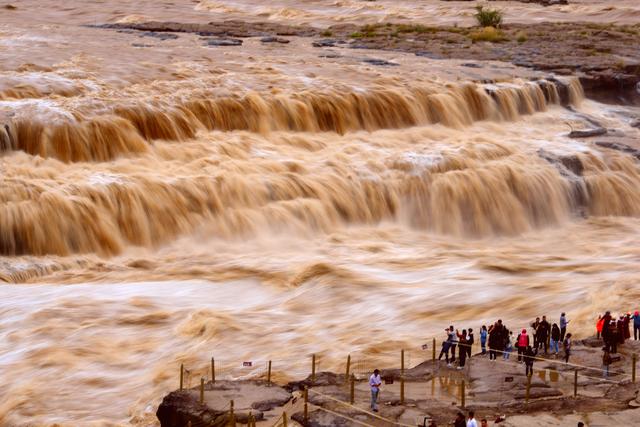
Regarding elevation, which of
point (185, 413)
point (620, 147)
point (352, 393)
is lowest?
point (185, 413)

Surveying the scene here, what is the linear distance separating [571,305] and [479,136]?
1133 centimetres

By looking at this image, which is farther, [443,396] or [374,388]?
[443,396]

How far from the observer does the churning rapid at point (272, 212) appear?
18.7 m

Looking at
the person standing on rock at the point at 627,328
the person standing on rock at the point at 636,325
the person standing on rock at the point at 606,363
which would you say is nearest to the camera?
the person standing on rock at the point at 606,363

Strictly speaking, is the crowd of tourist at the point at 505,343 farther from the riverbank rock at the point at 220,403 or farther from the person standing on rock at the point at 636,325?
the riverbank rock at the point at 220,403

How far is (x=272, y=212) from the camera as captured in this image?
2531cm

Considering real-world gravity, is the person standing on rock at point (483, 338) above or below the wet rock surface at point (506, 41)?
below

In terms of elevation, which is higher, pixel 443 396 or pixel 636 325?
pixel 636 325

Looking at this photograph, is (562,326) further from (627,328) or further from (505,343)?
(505,343)

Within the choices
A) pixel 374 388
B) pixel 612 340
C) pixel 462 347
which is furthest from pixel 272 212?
pixel 374 388

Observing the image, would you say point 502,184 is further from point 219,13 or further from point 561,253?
point 219,13

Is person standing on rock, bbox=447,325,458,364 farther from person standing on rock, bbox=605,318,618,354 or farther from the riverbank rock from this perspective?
the riverbank rock

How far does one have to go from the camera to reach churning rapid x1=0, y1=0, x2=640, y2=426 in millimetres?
18719

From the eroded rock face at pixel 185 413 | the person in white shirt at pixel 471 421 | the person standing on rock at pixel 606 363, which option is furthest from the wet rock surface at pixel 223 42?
the person in white shirt at pixel 471 421
